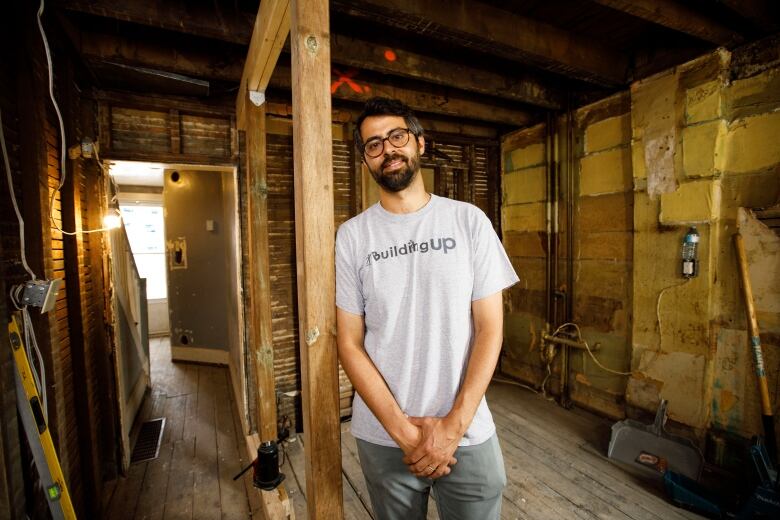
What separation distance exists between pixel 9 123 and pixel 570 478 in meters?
4.33

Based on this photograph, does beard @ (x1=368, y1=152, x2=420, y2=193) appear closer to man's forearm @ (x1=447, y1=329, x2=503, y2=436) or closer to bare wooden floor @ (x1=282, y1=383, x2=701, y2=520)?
man's forearm @ (x1=447, y1=329, x2=503, y2=436)

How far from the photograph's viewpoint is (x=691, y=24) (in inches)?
101

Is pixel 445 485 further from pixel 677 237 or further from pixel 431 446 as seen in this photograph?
pixel 677 237

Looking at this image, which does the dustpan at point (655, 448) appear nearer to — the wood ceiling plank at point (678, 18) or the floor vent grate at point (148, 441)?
the wood ceiling plank at point (678, 18)

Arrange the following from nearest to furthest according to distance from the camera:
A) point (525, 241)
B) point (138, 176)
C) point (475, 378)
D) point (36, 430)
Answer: point (475, 378), point (36, 430), point (525, 241), point (138, 176)

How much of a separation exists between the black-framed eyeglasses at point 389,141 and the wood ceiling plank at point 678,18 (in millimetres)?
1835

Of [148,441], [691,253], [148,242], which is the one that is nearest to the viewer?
[691,253]

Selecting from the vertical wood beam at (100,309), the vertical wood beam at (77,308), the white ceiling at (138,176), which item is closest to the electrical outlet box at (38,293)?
the vertical wood beam at (77,308)

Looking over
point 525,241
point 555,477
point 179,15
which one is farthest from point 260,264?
point 525,241

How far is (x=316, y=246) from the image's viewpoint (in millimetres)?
1203

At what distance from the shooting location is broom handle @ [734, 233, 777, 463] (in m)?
2.52

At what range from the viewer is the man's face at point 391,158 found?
4.70ft

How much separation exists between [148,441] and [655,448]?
4715 millimetres

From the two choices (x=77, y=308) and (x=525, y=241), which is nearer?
(x=77, y=308)
